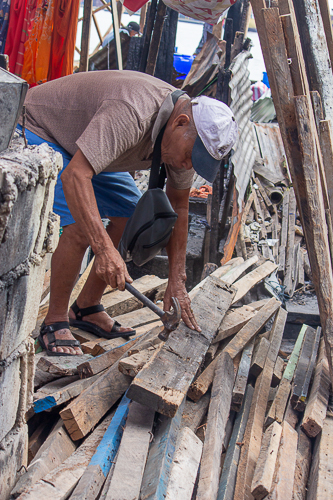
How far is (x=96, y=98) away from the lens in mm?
2328

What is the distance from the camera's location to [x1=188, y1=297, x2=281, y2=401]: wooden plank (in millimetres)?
2398

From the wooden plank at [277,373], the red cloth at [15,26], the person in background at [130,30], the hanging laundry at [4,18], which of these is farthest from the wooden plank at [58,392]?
the person in background at [130,30]

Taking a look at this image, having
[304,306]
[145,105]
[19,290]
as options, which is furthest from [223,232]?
[19,290]

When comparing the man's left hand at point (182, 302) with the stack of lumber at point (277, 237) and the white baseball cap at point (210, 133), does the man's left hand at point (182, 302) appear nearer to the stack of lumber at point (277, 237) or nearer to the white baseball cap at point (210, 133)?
the white baseball cap at point (210, 133)

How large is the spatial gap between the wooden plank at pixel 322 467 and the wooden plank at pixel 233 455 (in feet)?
1.28

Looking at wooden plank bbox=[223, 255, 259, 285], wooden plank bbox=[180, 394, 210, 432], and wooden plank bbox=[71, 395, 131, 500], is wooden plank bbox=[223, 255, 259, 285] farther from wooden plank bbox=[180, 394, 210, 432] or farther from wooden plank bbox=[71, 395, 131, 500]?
wooden plank bbox=[71, 395, 131, 500]

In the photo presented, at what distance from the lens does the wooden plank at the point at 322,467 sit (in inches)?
77.9

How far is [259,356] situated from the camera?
118 inches

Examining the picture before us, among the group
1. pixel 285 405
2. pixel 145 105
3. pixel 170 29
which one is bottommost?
pixel 285 405

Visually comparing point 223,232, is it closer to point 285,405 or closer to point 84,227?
point 285,405

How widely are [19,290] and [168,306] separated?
4.76 feet

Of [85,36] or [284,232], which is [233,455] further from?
[284,232]

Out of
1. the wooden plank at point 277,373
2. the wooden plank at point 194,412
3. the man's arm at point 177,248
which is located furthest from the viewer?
the wooden plank at point 277,373

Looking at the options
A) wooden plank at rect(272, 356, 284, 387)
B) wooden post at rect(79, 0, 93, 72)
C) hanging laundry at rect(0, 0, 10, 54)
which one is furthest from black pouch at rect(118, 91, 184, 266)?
hanging laundry at rect(0, 0, 10, 54)
